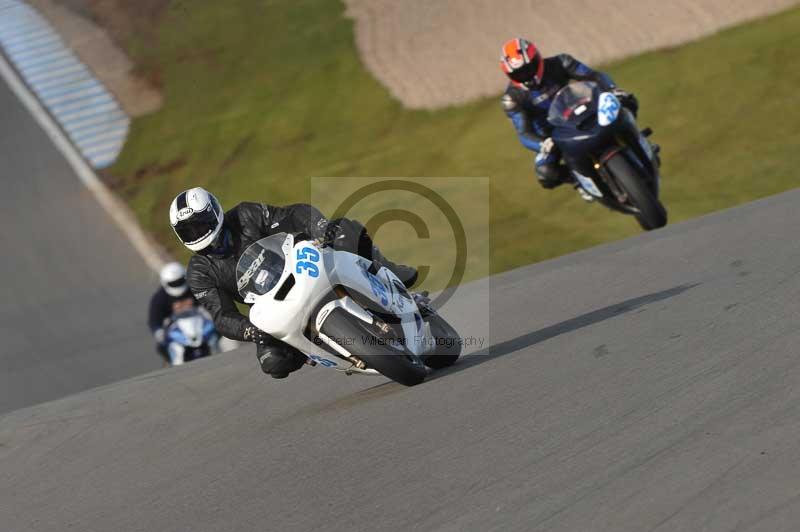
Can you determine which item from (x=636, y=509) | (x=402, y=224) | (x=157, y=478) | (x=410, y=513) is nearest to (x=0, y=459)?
(x=157, y=478)

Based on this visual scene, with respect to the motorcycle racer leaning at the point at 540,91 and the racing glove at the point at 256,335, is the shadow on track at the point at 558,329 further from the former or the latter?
the motorcycle racer leaning at the point at 540,91

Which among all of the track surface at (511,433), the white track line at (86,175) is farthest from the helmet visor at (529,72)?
the white track line at (86,175)

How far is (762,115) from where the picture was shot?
1575 centimetres

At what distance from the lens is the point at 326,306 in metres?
6.38

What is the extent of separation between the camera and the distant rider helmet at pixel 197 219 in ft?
22.3

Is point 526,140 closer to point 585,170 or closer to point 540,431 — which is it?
point 585,170

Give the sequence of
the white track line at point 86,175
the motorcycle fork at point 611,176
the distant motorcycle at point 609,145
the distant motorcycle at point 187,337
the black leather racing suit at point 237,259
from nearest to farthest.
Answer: the black leather racing suit at point 237,259
the distant motorcycle at point 609,145
the motorcycle fork at point 611,176
the distant motorcycle at point 187,337
the white track line at point 86,175

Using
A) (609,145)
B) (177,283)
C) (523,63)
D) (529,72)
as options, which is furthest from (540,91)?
(177,283)

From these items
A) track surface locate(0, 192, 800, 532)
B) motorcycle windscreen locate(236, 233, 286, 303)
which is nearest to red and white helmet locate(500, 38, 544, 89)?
track surface locate(0, 192, 800, 532)

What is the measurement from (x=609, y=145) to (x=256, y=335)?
5100 mm

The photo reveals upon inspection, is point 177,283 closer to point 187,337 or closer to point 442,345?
point 187,337

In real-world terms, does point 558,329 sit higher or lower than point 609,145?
higher

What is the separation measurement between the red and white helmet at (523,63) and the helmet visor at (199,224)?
4.99m

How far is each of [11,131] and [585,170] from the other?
14.8m
